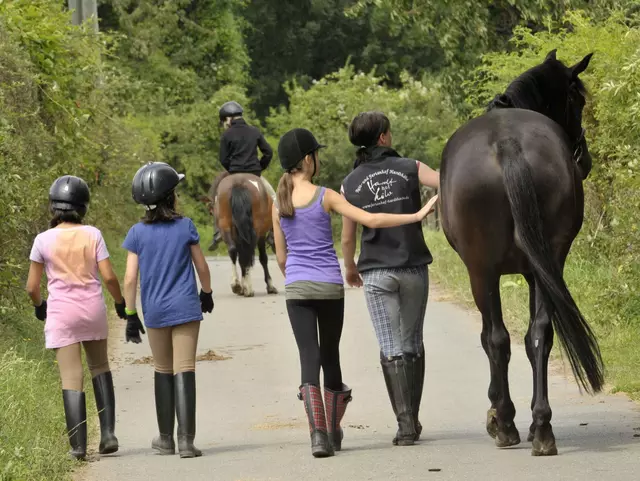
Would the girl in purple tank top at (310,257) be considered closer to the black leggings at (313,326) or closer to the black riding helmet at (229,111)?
the black leggings at (313,326)

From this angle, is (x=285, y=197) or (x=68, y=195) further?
(x=68, y=195)

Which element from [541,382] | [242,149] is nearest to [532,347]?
[541,382]

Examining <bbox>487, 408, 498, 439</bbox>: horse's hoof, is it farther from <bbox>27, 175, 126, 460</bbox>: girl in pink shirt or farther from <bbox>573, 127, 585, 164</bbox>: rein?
<bbox>27, 175, 126, 460</bbox>: girl in pink shirt

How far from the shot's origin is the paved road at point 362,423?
749 centimetres

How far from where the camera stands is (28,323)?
43.3ft

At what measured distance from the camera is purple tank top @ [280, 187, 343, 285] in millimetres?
8320

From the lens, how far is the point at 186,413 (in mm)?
8367

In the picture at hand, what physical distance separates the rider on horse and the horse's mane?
10.0m

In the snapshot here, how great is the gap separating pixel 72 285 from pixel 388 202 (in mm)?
1934

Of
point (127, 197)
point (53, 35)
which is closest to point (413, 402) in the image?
point (53, 35)

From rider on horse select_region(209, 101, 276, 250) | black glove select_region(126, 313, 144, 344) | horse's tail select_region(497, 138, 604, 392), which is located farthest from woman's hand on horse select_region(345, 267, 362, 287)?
rider on horse select_region(209, 101, 276, 250)

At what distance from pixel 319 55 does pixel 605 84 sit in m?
43.6

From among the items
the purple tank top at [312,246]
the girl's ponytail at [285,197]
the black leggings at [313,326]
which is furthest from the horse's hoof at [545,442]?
the girl's ponytail at [285,197]

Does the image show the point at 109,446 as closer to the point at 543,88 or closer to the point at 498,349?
the point at 498,349
